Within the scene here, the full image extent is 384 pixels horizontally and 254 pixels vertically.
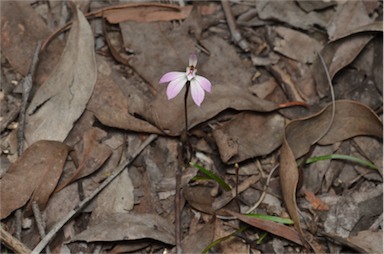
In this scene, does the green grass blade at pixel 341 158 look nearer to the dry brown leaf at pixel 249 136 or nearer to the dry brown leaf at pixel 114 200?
the dry brown leaf at pixel 249 136

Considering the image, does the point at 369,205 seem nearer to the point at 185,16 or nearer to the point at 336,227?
the point at 336,227

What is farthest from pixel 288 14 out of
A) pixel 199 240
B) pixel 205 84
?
pixel 199 240

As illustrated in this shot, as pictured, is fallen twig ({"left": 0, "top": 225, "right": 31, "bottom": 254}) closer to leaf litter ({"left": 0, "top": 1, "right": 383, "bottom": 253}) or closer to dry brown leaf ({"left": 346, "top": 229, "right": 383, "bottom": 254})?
leaf litter ({"left": 0, "top": 1, "right": 383, "bottom": 253})

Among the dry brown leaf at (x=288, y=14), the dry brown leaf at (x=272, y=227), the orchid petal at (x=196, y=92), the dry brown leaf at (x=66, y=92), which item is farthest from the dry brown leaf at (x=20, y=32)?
the dry brown leaf at (x=272, y=227)

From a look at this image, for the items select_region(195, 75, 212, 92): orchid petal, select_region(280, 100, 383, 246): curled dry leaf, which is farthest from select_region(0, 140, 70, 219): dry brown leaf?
select_region(280, 100, 383, 246): curled dry leaf

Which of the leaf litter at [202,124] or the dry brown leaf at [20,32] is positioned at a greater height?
the dry brown leaf at [20,32]

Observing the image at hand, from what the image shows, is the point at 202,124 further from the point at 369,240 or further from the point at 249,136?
the point at 369,240
